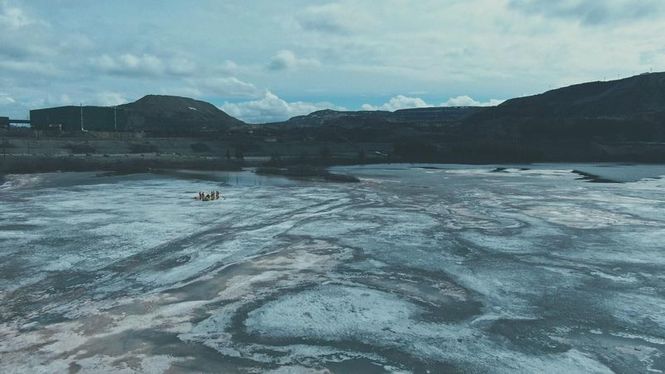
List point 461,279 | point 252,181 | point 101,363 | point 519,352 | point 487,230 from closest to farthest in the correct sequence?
point 101,363 → point 519,352 → point 461,279 → point 487,230 → point 252,181

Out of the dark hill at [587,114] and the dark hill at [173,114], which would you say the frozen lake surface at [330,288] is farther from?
the dark hill at [173,114]

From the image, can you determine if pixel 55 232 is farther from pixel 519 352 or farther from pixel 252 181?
pixel 252 181

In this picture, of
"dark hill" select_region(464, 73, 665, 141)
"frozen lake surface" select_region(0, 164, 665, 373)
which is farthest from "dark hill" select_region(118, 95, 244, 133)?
"frozen lake surface" select_region(0, 164, 665, 373)

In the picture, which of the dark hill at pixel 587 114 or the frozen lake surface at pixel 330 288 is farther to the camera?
the dark hill at pixel 587 114

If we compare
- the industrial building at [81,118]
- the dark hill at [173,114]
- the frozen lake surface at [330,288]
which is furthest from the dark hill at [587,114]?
the industrial building at [81,118]

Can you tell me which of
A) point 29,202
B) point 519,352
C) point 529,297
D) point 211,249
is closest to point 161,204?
point 29,202
